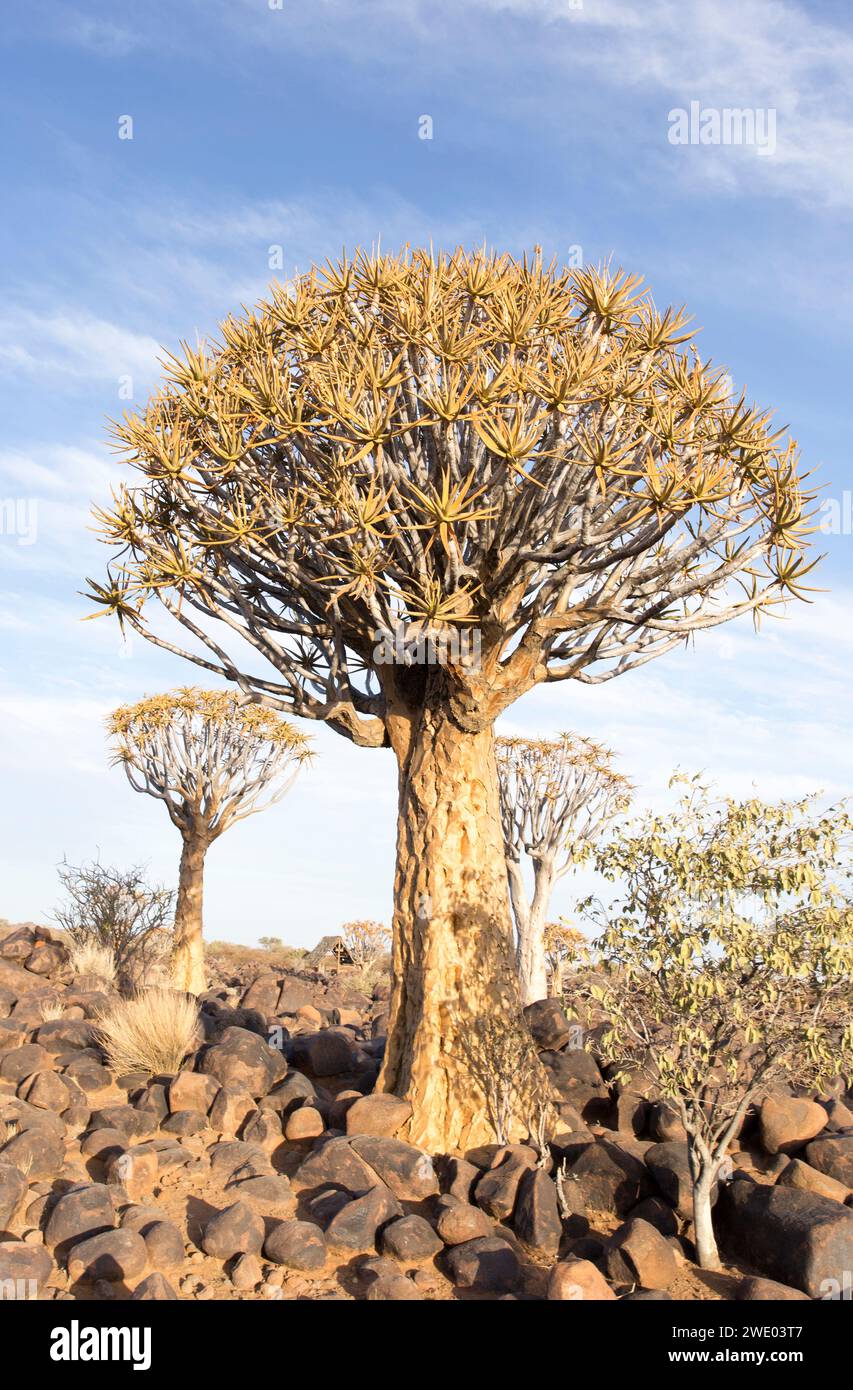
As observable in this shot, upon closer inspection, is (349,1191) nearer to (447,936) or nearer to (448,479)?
(447,936)

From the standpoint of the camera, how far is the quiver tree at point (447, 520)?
7.68 m

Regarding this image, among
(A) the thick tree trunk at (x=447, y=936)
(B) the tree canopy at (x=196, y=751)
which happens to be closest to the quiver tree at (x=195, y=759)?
(B) the tree canopy at (x=196, y=751)

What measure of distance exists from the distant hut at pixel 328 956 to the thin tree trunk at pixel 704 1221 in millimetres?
15925

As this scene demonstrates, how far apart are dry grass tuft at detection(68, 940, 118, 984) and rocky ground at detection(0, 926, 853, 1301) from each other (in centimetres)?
412

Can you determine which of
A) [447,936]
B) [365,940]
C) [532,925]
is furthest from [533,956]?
[447,936]

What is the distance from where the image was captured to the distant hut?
→ 22.5 metres

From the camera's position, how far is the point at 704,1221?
21.5ft

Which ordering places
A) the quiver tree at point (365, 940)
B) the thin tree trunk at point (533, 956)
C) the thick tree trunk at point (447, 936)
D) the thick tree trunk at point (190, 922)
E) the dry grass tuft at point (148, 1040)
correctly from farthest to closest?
the quiver tree at point (365, 940), the thin tree trunk at point (533, 956), the thick tree trunk at point (190, 922), the dry grass tuft at point (148, 1040), the thick tree trunk at point (447, 936)

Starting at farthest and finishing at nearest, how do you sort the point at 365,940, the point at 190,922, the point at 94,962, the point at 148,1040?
the point at 365,940 < the point at 190,922 < the point at 94,962 < the point at 148,1040

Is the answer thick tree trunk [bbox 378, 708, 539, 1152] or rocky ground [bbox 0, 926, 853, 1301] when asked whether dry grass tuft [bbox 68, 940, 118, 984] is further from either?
thick tree trunk [bbox 378, 708, 539, 1152]

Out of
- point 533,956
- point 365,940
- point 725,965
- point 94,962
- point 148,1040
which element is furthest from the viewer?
point 365,940

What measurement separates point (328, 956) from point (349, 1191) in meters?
16.2

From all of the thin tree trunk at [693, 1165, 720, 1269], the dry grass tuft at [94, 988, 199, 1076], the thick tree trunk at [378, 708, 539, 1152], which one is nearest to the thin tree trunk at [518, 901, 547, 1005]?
the dry grass tuft at [94, 988, 199, 1076]

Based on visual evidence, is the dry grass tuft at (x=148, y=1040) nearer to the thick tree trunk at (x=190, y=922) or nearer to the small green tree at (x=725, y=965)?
the small green tree at (x=725, y=965)
